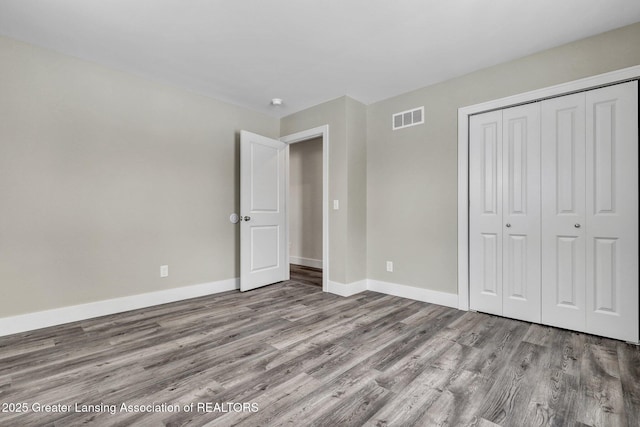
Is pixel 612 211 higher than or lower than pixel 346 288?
higher

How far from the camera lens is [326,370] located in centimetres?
197

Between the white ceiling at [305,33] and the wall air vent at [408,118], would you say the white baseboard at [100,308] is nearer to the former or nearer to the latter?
the white ceiling at [305,33]

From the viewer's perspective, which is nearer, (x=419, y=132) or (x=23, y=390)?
(x=23, y=390)

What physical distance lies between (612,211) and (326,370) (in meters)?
2.62

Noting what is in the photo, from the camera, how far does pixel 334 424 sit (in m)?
1.46

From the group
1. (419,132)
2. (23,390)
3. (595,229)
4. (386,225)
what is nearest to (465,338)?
(595,229)

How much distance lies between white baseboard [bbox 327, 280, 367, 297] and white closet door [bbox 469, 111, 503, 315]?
1.33 meters

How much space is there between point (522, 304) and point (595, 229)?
2.96 ft

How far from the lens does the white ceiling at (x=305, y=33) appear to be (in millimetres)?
2166

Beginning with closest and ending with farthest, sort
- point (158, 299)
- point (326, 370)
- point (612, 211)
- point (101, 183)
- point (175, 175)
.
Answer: point (326, 370) → point (612, 211) → point (101, 183) → point (158, 299) → point (175, 175)

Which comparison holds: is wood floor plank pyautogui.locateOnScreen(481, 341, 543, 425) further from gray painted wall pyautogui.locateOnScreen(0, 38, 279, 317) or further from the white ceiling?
gray painted wall pyautogui.locateOnScreen(0, 38, 279, 317)

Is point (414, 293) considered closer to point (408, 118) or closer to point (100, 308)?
point (408, 118)

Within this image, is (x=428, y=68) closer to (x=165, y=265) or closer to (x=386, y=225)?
(x=386, y=225)

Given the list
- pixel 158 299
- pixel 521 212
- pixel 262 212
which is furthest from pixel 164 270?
pixel 521 212
